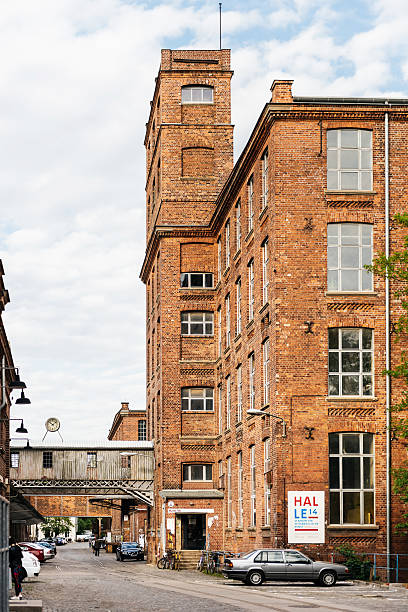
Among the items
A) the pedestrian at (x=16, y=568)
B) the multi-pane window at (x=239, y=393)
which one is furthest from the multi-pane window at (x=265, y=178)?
the pedestrian at (x=16, y=568)

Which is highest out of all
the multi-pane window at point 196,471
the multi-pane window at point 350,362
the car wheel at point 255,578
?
the multi-pane window at point 350,362

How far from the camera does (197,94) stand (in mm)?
60031

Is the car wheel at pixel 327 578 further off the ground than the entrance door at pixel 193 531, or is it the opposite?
the car wheel at pixel 327 578

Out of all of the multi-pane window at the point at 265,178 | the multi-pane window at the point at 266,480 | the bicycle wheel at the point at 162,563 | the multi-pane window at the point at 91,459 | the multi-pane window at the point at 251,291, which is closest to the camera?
the multi-pane window at the point at 266,480

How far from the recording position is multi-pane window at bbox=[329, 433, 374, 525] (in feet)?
123

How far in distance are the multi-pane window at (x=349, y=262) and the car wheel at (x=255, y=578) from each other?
10.8 m

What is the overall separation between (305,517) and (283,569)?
8.85ft

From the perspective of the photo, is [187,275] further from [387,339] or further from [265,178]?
[387,339]

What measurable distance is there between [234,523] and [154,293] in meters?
19.6

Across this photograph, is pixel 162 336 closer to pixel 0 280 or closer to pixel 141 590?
pixel 0 280

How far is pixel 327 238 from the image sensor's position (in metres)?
39.5

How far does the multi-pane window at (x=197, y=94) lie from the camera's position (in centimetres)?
5984

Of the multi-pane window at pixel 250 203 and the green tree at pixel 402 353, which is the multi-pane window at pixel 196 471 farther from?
the green tree at pixel 402 353

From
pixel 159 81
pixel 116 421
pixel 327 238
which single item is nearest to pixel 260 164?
pixel 327 238
